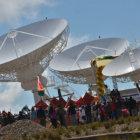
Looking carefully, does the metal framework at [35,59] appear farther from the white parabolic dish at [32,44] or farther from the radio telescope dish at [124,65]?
the radio telescope dish at [124,65]

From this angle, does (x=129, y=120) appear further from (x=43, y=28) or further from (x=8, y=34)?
(x=8, y=34)

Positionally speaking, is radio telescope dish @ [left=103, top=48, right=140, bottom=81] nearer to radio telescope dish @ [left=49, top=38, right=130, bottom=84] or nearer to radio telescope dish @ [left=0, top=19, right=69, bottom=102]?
radio telescope dish @ [left=49, top=38, right=130, bottom=84]

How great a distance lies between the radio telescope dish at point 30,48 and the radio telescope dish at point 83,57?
5234 mm

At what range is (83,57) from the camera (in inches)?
1751

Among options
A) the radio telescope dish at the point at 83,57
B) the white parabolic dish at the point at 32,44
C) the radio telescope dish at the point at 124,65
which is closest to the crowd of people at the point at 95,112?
the white parabolic dish at the point at 32,44

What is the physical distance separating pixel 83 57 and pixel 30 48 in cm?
1151

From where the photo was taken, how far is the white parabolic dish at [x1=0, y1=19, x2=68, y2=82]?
33.6m

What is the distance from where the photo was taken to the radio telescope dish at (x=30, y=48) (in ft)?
111

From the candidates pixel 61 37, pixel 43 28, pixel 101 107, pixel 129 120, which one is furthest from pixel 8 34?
pixel 129 120

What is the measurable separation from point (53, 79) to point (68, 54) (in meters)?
4.53

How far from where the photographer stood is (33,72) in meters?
36.5

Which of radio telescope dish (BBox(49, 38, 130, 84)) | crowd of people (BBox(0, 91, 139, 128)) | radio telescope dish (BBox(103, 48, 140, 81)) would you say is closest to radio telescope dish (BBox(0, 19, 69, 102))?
radio telescope dish (BBox(49, 38, 130, 84))

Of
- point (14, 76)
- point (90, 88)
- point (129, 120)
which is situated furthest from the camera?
point (90, 88)

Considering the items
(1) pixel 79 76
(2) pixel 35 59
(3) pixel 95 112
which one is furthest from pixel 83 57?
(3) pixel 95 112
